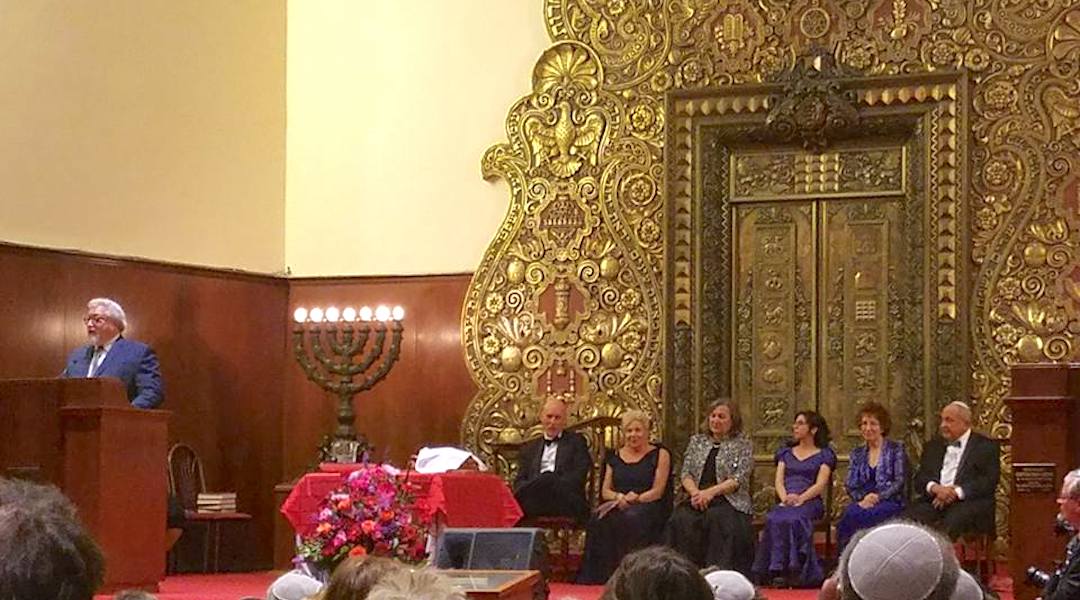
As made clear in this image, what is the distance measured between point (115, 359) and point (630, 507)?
3045 millimetres

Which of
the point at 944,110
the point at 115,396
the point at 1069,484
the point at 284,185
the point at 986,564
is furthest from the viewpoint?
the point at 284,185

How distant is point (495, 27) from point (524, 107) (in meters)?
0.63

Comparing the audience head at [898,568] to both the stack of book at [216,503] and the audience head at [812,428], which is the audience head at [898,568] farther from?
the stack of book at [216,503]

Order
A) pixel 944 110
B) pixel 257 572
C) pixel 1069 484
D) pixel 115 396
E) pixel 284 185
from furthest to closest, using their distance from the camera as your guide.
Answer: pixel 284 185 → pixel 257 572 → pixel 944 110 → pixel 115 396 → pixel 1069 484

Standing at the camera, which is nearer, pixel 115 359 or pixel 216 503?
pixel 115 359

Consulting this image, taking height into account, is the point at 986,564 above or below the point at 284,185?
below

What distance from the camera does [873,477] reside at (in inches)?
399

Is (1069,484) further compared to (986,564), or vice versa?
(986,564)

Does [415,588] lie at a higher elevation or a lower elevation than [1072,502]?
higher

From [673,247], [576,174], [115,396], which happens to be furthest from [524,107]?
[115,396]

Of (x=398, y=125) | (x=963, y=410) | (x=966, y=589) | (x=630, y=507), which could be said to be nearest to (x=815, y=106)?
(x=963, y=410)

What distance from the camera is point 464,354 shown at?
11.9 meters

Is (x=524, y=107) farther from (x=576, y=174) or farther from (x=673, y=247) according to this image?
(x=673, y=247)

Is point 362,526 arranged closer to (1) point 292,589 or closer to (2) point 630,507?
(1) point 292,589
